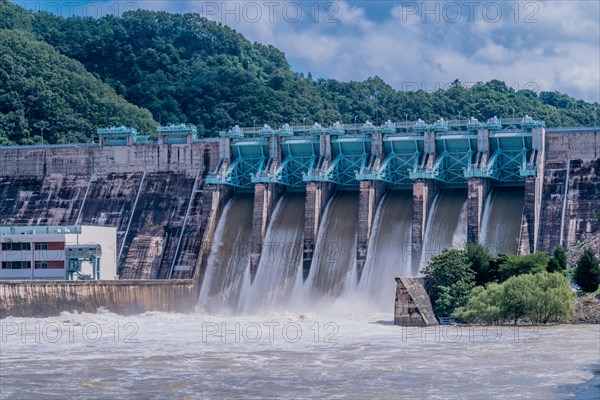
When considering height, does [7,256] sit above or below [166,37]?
below

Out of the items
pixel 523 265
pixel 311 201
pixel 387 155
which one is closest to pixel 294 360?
pixel 523 265

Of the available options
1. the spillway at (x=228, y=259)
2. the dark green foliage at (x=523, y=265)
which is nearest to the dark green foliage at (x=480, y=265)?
the dark green foliage at (x=523, y=265)

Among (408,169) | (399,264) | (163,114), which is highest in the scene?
(163,114)

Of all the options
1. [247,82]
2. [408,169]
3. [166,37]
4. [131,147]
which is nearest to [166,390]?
[408,169]

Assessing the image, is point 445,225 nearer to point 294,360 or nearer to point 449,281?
point 449,281

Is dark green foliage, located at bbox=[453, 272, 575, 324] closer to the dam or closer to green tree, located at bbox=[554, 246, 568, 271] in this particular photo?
green tree, located at bbox=[554, 246, 568, 271]

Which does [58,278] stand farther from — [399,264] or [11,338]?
[399,264]
